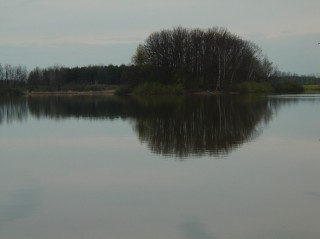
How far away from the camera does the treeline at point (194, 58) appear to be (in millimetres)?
71375

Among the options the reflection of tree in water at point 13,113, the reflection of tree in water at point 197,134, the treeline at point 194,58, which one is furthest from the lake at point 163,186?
the treeline at point 194,58

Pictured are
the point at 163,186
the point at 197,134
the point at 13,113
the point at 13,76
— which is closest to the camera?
the point at 163,186

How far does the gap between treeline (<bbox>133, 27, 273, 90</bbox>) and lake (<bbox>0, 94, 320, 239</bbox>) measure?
51.6 meters

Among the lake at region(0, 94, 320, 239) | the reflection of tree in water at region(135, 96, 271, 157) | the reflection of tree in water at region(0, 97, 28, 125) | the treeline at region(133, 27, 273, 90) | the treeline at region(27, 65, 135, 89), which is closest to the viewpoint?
the lake at region(0, 94, 320, 239)

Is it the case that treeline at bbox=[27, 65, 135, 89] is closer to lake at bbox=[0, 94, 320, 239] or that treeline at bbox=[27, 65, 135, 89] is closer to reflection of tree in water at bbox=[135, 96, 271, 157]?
reflection of tree in water at bbox=[135, 96, 271, 157]

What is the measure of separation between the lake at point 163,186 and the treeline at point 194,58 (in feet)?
169

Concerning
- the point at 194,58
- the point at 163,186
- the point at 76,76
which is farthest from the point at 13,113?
the point at 76,76

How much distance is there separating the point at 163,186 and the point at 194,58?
62.3 meters

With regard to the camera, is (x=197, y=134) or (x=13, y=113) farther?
(x=13, y=113)

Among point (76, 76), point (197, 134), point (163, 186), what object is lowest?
point (163, 186)

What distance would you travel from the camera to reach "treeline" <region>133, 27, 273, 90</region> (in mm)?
71375

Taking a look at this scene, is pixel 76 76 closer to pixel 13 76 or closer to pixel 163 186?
pixel 13 76

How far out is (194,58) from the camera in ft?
237

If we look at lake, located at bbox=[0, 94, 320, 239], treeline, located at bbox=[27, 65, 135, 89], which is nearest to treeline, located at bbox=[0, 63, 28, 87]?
treeline, located at bbox=[27, 65, 135, 89]
